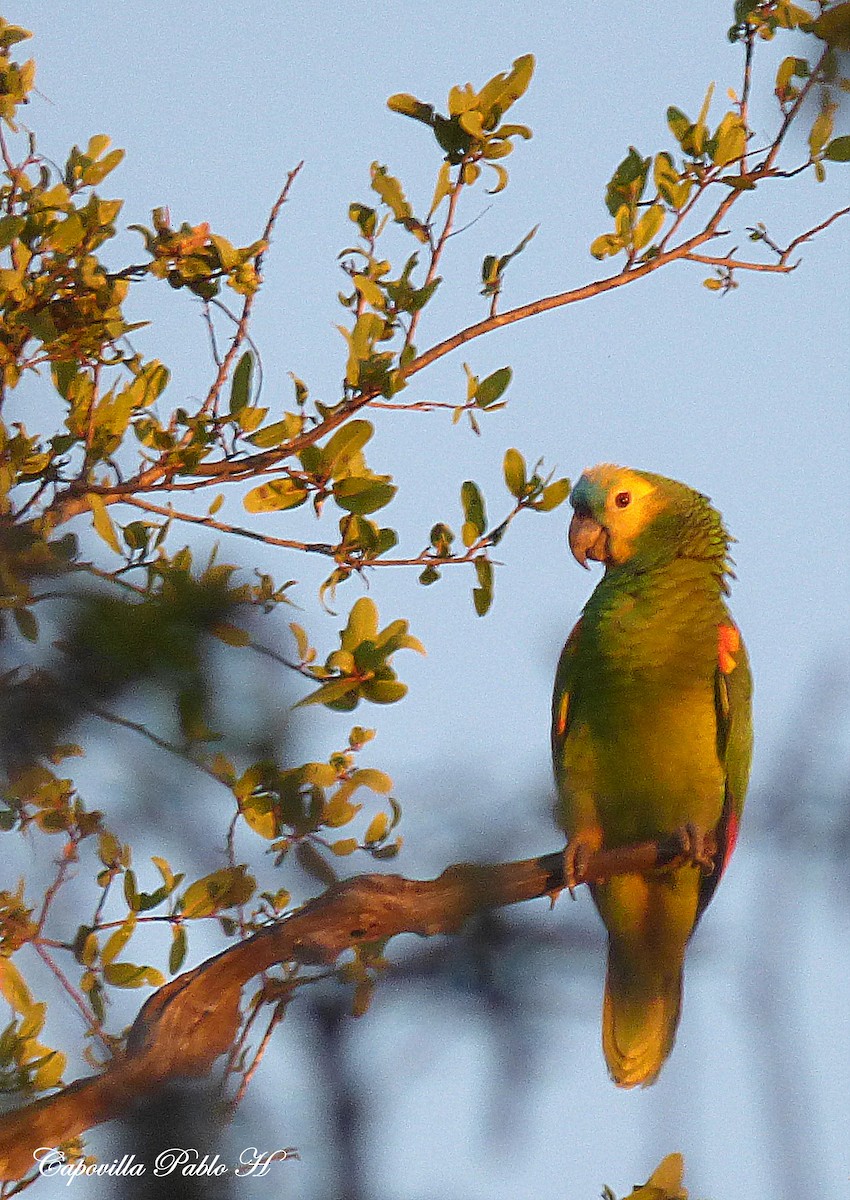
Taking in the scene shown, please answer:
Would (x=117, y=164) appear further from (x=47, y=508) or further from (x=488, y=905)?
(x=488, y=905)

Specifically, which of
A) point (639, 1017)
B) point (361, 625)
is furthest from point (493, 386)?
point (639, 1017)

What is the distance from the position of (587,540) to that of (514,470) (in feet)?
5.45

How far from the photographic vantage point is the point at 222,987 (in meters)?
1.83

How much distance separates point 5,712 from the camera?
3.26 ft

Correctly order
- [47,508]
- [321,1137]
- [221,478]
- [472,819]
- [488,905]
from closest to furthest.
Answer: [321,1137] → [472,819] → [488,905] → [47,508] → [221,478]

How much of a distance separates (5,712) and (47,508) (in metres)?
1.16

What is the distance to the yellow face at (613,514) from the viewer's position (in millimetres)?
3873

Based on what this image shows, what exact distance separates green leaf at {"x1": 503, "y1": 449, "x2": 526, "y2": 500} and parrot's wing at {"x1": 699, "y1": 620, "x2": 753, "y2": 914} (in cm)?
132

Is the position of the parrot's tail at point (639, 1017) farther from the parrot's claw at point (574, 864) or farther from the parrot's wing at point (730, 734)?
the parrot's claw at point (574, 864)

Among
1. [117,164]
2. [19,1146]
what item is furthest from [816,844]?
[117,164]

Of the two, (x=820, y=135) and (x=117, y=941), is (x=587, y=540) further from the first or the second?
(x=117, y=941)

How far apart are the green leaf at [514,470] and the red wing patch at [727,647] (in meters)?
1.34

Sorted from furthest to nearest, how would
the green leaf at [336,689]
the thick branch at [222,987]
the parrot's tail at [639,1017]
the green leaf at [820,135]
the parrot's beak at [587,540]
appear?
the parrot's beak at [587,540], the parrot's tail at [639,1017], the green leaf at [820,135], the green leaf at [336,689], the thick branch at [222,987]

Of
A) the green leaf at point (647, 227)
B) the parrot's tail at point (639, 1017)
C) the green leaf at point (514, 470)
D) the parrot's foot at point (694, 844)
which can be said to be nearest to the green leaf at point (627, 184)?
the green leaf at point (647, 227)
